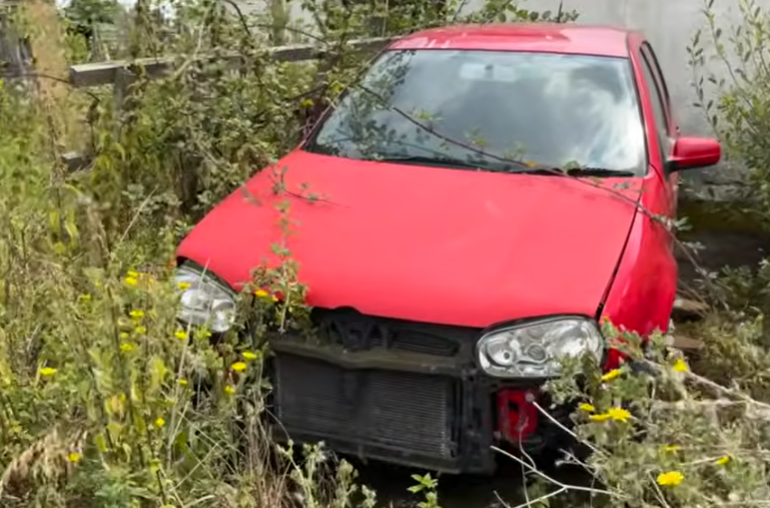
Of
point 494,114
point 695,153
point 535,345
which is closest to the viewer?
point 535,345

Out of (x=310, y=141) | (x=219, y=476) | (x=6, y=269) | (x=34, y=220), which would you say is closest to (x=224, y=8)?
(x=310, y=141)

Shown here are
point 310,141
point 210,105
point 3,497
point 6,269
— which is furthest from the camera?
point 210,105

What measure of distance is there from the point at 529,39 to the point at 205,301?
2249 millimetres

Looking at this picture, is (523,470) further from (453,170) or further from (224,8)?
(224,8)

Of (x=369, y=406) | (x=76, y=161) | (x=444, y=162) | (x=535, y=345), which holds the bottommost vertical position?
(x=369, y=406)

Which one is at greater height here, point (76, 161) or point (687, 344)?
point (76, 161)

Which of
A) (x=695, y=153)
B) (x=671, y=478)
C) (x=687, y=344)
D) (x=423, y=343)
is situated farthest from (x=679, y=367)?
(x=687, y=344)

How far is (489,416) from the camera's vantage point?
316 centimetres

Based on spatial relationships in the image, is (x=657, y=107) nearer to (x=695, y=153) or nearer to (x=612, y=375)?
(x=695, y=153)

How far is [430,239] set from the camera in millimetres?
3480

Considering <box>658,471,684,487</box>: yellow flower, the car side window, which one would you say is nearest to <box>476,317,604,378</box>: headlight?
<box>658,471,684,487</box>: yellow flower

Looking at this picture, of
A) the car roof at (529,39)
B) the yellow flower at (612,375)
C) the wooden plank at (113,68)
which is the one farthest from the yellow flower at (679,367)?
the wooden plank at (113,68)

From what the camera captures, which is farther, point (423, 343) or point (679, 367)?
Result: point (423, 343)

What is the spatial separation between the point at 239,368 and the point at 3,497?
0.84 m
